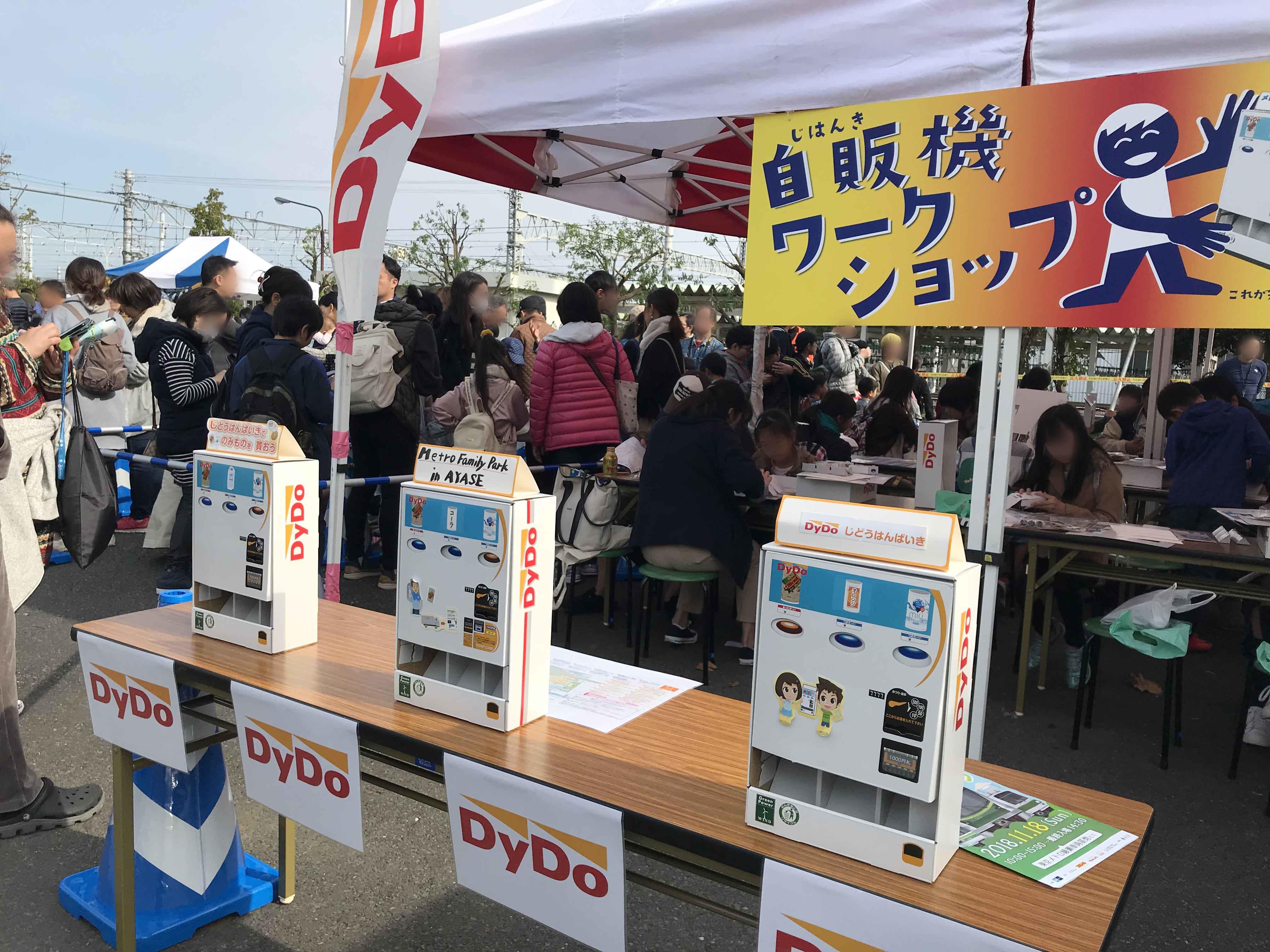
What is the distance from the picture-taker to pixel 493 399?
17.2 feet

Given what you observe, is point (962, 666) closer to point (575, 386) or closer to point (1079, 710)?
point (1079, 710)

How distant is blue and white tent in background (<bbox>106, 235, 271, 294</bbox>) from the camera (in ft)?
35.7

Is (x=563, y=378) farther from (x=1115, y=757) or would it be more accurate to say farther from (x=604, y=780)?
(x=604, y=780)

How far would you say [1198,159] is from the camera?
83.9 inches

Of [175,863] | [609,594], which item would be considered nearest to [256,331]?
[609,594]

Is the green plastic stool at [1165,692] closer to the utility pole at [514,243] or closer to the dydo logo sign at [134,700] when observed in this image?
the dydo logo sign at [134,700]

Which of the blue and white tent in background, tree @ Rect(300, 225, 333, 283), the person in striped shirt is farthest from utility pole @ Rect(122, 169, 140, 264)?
the person in striped shirt

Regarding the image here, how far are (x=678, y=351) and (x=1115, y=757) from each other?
138 inches

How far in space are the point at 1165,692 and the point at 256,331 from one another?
13.7 feet

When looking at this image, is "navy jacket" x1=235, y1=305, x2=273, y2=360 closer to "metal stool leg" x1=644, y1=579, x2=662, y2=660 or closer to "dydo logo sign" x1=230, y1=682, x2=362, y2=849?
"metal stool leg" x1=644, y1=579, x2=662, y2=660

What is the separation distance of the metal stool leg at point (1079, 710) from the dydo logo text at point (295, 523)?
2.92m

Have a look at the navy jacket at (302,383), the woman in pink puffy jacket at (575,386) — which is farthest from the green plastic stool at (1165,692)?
the navy jacket at (302,383)

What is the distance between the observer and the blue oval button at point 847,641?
120 cm

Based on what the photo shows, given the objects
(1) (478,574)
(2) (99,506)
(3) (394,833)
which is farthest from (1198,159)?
(2) (99,506)
